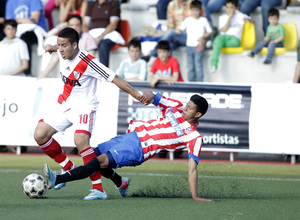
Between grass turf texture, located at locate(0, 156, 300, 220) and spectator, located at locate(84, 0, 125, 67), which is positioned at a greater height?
spectator, located at locate(84, 0, 125, 67)

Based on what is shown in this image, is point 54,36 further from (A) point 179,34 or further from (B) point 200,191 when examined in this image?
(B) point 200,191

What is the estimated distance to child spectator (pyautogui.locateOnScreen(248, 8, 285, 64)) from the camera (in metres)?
13.6

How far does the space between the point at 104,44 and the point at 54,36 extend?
1291mm

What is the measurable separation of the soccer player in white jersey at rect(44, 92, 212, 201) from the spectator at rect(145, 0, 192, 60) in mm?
6701

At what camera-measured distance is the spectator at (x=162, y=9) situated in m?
14.8

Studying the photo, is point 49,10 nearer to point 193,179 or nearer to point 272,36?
point 272,36

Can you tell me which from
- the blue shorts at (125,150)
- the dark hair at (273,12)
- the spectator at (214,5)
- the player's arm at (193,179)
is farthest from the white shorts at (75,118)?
the spectator at (214,5)

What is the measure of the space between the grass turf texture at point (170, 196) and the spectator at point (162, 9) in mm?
5224

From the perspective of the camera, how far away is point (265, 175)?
9.88 m

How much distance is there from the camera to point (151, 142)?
22.6 feet

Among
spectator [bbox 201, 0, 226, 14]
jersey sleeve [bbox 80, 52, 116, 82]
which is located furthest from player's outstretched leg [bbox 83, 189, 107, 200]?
spectator [bbox 201, 0, 226, 14]

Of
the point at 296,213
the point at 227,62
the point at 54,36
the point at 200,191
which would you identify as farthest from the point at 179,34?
the point at 296,213

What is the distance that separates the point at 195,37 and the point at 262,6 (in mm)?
2044

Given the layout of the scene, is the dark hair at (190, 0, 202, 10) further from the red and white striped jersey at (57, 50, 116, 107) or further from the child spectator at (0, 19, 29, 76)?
the red and white striped jersey at (57, 50, 116, 107)
